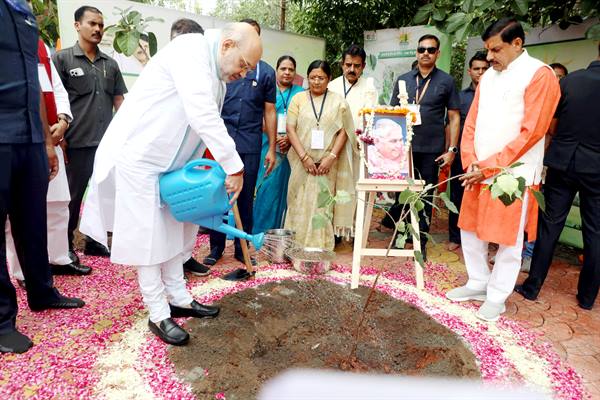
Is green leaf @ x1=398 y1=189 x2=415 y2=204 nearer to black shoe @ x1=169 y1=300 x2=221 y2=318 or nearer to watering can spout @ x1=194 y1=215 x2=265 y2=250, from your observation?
watering can spout @ x1=194 y1=215 x2=265 y2=250

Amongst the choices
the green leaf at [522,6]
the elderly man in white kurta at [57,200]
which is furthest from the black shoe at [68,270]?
the green leaf at [522,6]

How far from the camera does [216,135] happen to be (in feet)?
6.55

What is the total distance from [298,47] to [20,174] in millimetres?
4552

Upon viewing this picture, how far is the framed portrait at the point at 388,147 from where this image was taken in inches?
135

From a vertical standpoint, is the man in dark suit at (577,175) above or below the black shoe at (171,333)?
above

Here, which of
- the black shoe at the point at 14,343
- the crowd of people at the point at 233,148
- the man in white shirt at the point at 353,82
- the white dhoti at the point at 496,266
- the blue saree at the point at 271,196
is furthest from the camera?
the blue saree at the point at 271,196

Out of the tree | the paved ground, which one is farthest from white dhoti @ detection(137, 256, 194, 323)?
the tree

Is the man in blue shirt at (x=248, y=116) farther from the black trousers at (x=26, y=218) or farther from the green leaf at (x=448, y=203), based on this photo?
the green leaf at (x=448, y=203)

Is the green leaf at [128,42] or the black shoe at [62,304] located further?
the green leaf at [128,42]

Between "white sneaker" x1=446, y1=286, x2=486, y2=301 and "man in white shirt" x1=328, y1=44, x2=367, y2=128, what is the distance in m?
1.82

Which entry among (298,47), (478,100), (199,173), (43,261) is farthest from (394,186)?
(298,47)

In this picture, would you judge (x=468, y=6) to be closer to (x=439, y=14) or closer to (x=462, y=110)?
(x=439, y=14)

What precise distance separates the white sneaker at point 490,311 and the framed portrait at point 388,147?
1.15m

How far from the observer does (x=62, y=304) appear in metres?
2.74
